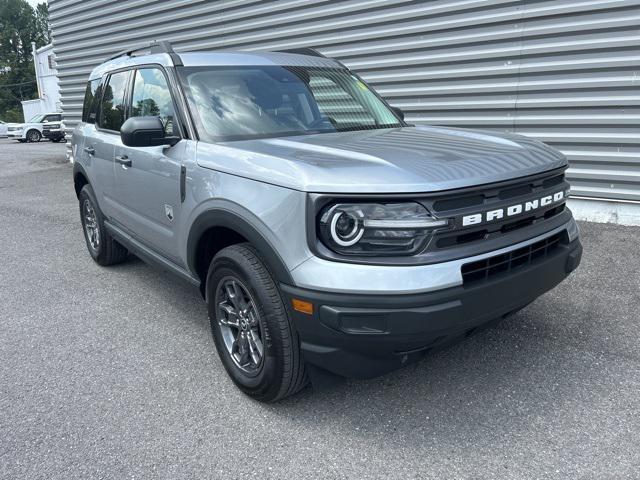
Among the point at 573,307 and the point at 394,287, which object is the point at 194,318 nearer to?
the point at 394,287

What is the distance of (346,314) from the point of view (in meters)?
2.21

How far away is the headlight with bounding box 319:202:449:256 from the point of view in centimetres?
225

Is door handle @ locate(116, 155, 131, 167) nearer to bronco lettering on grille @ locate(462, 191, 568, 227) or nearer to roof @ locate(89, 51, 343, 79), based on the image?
roof @ locate(89, 51, 343, 79)

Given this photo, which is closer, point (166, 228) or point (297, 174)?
point (297, 174)

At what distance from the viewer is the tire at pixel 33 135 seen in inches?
1102

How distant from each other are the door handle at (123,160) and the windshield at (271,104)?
0.85m

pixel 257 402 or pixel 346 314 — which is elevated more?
pixel 346 314

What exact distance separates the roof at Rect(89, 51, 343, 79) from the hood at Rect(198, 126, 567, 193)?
0.86 metres

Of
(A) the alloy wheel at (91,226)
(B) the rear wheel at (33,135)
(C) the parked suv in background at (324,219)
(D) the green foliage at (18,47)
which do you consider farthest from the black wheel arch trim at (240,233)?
(D) the green foliage at (18,47)

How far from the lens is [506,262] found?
246cm

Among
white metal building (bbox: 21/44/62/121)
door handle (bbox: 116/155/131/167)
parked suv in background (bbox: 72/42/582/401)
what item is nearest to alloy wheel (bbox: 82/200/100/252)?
door handle (bbox: 116/155/131/167)

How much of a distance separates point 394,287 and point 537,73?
4.68 m

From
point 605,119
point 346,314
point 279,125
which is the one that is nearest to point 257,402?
point 346,314

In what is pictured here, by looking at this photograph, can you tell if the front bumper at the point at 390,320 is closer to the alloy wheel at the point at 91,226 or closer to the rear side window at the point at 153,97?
the rear side window at the point at 153,97
